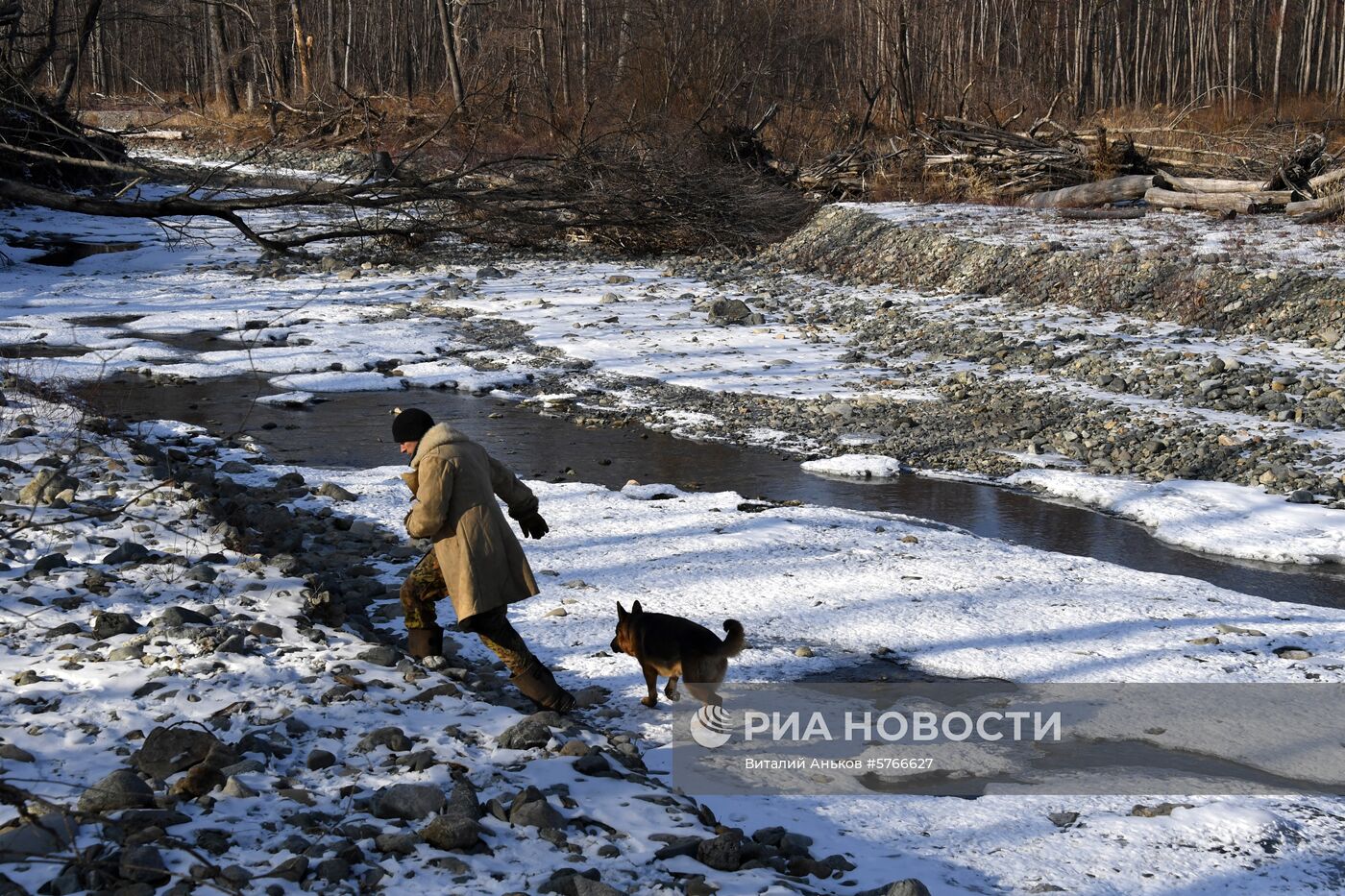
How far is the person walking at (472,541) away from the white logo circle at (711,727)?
1.82ft

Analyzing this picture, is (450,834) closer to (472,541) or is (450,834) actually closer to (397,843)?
(397,843)

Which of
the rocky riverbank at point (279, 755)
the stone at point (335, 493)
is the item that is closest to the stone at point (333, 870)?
the rocky riverbank at point (279, 755)

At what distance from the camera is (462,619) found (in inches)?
187

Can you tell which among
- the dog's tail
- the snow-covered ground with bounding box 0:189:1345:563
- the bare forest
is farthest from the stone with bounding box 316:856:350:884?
the bare forest

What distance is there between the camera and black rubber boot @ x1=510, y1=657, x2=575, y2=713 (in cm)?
479

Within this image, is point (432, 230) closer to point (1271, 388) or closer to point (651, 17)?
point (1271, 388)

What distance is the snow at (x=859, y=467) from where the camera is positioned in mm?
9141

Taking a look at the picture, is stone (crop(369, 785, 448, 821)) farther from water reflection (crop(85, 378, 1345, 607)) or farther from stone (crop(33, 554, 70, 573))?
water reflection (crop(85, 378, 1345, 607))

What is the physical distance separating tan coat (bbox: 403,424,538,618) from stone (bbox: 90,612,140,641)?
1.46 m

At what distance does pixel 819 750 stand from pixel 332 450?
20.6ft

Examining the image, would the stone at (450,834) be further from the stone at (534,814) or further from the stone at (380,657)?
the stone at (380,657)

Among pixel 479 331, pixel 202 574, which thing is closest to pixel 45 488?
pixel 202 574

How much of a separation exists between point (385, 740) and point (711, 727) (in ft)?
4.40

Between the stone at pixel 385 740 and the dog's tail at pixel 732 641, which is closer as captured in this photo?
the stone at pixel 385 740
